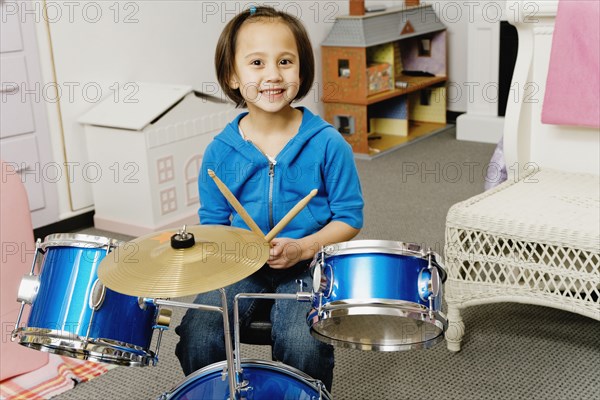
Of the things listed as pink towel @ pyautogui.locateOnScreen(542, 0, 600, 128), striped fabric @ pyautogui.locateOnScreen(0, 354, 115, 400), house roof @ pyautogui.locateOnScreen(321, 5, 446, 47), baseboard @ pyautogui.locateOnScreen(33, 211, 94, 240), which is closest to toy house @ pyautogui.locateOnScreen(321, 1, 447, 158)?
house roof @ pyautogui.locateOnScreen(321, 5, 446, 47)

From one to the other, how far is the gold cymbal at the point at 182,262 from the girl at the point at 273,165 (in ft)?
0.74

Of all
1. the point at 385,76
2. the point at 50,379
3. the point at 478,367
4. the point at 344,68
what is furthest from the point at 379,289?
the point at 385,76

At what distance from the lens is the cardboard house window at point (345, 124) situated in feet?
11.6

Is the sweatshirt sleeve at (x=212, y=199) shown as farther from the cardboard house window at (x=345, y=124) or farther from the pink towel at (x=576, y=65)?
the cardboard house window at (x=345, y=124)

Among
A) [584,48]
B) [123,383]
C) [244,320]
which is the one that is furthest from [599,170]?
[123,383]

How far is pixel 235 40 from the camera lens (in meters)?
1.36

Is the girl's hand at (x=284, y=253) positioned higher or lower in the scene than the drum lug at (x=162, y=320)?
higher

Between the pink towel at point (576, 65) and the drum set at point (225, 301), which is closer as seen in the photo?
the drum set at point (225, 301)

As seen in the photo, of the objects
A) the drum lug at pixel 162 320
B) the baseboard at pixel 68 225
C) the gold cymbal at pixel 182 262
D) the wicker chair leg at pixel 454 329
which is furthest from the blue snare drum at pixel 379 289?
the baseboard at pixel 68 225

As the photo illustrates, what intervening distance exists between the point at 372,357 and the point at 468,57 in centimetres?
231

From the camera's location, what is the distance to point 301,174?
135 centimetres

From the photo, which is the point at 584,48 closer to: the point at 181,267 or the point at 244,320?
the point at 244,320

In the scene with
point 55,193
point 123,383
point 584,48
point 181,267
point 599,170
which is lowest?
point 123,383

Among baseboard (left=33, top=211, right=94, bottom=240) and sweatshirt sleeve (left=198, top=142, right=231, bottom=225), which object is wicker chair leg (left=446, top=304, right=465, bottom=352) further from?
baseboard (left=33, top=211, right=94, bottom=240)
